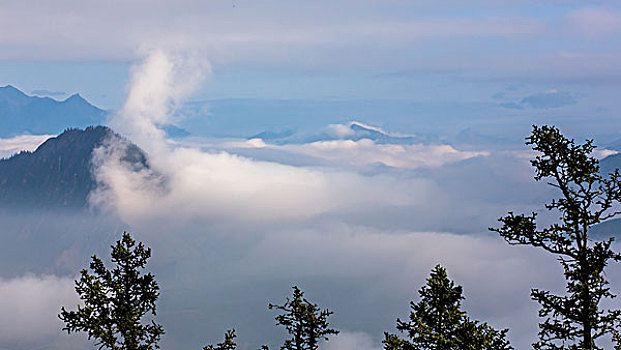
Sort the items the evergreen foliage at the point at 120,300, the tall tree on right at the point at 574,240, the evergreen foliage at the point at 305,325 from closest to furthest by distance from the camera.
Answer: the tall tree on right at the point at 574,240, the evergreen foliage at the point at 120,300, the evergreen foliage at the point at 305,325

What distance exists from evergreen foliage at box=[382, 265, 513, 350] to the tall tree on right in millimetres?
1898

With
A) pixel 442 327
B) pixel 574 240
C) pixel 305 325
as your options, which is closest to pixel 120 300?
pixel 305 325

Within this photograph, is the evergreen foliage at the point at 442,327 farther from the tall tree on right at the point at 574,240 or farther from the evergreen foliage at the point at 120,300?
the evergreen foliage at the point at 120,300

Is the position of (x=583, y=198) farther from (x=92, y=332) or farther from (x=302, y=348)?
(x=92, y=332)

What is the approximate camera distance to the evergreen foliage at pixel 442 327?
835 inches

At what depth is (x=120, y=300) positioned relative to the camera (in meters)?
27.0

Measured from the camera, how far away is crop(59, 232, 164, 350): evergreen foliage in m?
25.7

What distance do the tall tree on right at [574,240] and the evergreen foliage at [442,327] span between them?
6.23 ft

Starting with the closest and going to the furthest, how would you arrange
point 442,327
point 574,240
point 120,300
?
point 574,240, point 442,327, point 120,300

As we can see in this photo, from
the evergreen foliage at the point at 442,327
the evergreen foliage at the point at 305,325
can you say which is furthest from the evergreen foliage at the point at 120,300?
the evergreen foliage at the point at 442,327

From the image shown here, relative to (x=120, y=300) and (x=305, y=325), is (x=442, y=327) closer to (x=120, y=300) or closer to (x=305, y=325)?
(x=305, y=325)

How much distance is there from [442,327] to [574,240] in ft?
19.2

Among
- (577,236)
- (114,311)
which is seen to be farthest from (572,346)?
(114,311)

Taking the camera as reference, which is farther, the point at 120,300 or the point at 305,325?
the point at 305,325
